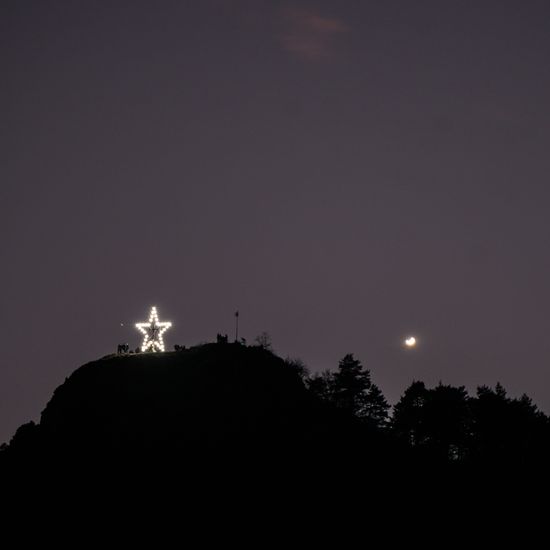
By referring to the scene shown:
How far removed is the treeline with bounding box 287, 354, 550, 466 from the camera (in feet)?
242

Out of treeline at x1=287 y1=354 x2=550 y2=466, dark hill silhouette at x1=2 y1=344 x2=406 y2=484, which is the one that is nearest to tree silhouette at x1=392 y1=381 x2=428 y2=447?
treeline at x1=287 y1=354 x2=550 y2=466

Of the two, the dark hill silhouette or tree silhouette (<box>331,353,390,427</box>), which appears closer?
the dark hill silhouette

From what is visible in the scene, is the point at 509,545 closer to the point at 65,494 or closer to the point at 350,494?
the point at 350,494

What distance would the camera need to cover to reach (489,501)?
2279 inches

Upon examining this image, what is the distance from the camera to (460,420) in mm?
79938

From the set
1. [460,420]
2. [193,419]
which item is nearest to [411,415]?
[460,420]

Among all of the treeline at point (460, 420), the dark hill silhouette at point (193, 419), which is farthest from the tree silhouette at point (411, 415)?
the dark hill silhouette at point (193, 419)

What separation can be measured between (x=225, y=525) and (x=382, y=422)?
42406 millimetres

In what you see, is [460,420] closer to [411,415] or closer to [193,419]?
[411,415]

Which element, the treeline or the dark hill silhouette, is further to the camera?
the treeline

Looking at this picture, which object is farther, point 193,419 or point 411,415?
point 411,415

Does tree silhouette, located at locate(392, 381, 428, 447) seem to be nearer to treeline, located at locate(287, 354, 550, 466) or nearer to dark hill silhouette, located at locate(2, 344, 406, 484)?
treeline, located at locate(287, 354, 550, 466)

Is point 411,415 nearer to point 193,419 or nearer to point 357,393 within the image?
point 357,393

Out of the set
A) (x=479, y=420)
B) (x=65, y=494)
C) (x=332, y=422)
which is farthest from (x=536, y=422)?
(x=65, y=494)
